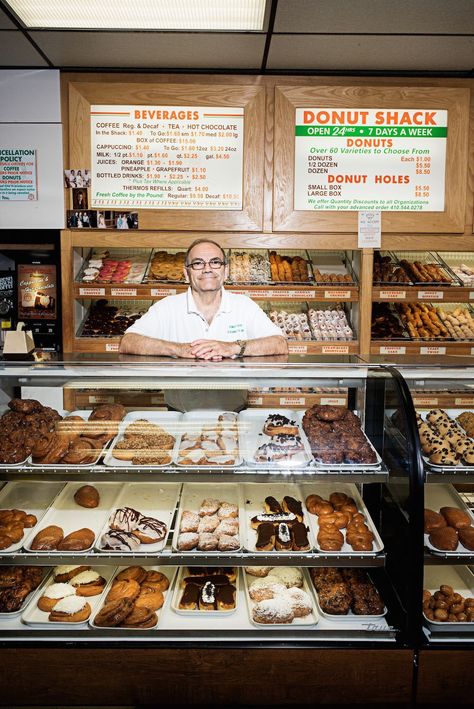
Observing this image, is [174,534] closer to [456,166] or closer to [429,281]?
[429,281]

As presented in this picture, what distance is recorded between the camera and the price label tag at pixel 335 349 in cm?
445

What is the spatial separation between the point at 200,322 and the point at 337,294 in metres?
1.48

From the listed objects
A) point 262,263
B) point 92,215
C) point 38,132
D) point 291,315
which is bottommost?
point 291,315

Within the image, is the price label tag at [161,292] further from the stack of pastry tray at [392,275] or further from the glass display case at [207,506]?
the glass display case at [207,506]

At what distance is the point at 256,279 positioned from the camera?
4512 millimetres

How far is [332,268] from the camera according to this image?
4.86 m

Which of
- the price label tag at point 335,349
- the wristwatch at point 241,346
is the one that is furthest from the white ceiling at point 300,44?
the price label tag at point 335,349

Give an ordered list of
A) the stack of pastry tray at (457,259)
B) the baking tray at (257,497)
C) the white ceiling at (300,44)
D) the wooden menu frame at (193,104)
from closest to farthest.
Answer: the baking tray at (257,497) → the white ceiling at (300,44) → the wooden menu frame at (193,104) → the stack of pastry tray at (457,259)

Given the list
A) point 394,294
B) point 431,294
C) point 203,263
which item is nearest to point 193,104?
point 203,263

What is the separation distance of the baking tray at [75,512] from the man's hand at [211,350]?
27.5 inches

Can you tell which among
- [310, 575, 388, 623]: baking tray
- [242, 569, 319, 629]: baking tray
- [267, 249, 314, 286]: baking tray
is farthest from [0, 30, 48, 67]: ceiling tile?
[310, 575, 388, 623]: baking tray

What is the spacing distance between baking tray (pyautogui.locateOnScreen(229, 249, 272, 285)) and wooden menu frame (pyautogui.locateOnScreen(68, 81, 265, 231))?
1.16 ft

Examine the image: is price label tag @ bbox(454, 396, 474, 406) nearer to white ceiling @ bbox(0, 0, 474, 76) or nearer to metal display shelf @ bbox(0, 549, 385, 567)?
metal display shelf @ bbox(0, 549, 385, 567)

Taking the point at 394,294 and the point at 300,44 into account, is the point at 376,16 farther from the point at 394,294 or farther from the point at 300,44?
the point at 394,294
